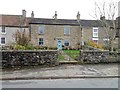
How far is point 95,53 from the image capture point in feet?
56.3

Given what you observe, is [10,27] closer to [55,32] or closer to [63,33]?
[55,32]

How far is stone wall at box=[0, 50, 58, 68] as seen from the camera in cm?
1503

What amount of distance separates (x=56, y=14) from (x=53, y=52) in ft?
102

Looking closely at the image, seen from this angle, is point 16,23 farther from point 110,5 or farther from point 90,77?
point 90,77

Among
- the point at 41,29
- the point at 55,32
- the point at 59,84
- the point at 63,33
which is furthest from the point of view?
the point at 63,33

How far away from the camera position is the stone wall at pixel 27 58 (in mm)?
15027

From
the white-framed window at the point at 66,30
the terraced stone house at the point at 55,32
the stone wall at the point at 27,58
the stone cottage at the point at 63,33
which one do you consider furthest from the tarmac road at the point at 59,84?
the white-framed window at the point at 66,30

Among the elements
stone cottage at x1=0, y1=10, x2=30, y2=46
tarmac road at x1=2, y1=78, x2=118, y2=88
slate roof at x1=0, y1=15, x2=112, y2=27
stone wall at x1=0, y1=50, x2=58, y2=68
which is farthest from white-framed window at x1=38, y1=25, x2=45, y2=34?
tarmac road at x1=2, y1=78, x2=118, y2=88

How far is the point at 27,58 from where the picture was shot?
607 inches

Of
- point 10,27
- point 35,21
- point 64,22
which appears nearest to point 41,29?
point 35,21

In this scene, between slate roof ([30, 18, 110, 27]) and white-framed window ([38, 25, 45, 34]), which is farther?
slate roof ([30, 18, 110, 27])

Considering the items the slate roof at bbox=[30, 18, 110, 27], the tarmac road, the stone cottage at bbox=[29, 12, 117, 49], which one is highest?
the slate roof at bbox=[30, 18, 110, 27]

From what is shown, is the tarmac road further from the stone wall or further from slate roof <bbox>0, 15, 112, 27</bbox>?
slate roof <bbox>0, 15, 112, 27</bbox>

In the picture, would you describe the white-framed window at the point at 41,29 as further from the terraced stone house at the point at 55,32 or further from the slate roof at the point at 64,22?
the slate roof at the point at 64,22
